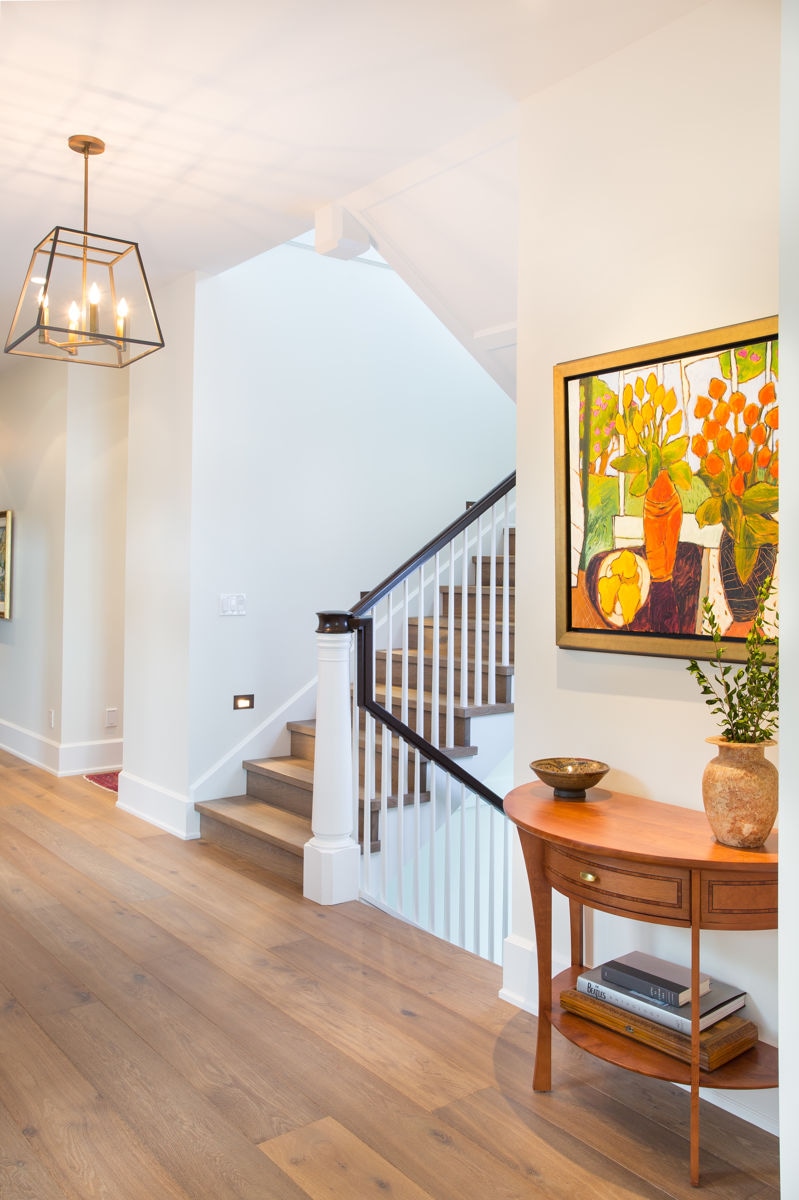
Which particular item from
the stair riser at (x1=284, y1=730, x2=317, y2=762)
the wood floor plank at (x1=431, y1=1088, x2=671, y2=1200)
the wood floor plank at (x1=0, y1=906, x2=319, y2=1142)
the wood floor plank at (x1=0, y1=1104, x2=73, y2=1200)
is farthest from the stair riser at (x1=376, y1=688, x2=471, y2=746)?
the wood floor plank at (x1=0, y1=1104, x2=73, y2=1200)

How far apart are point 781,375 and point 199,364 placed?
365 cm

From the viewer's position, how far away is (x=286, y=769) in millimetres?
4691

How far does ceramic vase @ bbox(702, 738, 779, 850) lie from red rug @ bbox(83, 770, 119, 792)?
4538 millimetres

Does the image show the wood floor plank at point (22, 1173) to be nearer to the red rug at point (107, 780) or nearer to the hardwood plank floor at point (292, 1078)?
the hardwood plank floor at point (292, 1078)

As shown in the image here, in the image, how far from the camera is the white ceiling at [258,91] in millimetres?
2508

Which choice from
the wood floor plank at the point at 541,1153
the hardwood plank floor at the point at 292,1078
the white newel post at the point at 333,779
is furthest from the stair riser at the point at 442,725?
the wood floor plank at the point at 541,1153

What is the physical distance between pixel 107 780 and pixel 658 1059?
4654 millimetres

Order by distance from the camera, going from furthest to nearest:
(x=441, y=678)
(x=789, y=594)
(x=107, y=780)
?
(x=107, y=780) < (x=441, y=678) < (x=789, y=594)

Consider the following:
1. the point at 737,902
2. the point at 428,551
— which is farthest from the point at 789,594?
the point at 428,551

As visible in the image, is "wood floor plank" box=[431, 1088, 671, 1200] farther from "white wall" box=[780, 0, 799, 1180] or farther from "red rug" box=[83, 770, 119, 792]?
"red rug" box=[83, 770, 119, 792]

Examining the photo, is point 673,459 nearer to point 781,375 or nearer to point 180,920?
point 781,375

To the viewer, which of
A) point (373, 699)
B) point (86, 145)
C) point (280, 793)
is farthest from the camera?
point (280, 793)

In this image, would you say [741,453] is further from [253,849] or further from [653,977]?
[253,849]

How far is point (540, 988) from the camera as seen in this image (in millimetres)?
2346
